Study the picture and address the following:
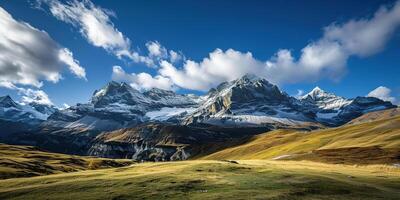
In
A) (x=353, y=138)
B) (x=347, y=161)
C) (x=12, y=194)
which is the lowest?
(x=12, y=194)

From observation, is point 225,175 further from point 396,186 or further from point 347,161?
point 347,161

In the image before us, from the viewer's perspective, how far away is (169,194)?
42062 millimetres

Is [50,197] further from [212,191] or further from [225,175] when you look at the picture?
[225,175]

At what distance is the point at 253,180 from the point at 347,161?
5667cm

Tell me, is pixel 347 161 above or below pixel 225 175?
above

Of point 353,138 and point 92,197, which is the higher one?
point 353,138

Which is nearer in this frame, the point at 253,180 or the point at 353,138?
the point at 253,180

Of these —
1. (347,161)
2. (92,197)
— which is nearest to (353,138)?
(347,161)

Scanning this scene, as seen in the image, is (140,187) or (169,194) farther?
(140,187)

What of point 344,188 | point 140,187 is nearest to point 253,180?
point 344,188

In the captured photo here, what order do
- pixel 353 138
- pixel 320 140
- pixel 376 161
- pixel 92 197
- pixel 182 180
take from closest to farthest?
pixel 92 197 → pixel 182 180 → pixel 376 161 → pixel 353 138 → pixel 320 140

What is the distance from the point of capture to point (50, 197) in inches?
1647

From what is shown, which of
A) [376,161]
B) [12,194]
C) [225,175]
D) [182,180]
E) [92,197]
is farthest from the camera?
[376,161]

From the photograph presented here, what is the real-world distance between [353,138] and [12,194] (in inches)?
5231
